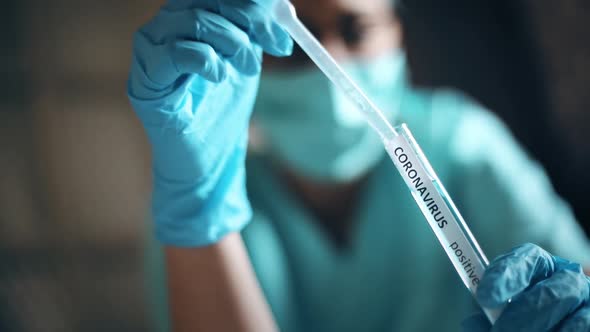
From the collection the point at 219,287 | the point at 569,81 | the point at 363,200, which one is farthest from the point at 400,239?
the point at 569,81

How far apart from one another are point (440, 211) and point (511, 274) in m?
0.10

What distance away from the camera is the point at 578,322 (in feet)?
2.00

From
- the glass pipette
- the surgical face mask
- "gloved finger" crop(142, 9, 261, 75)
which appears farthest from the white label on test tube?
the surgical face mask

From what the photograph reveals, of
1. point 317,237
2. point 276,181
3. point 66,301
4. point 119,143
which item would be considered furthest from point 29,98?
point 317,237

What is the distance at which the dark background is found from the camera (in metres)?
1.59

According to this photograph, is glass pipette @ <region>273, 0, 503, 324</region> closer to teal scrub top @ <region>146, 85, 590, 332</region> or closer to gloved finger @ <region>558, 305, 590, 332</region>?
gloved finger @ <region>558, 305, 590, 332</region>

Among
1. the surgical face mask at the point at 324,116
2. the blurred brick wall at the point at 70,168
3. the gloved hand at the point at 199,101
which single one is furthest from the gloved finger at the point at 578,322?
the blurred brick wall at the point at 70,168

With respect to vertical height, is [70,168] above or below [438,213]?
above

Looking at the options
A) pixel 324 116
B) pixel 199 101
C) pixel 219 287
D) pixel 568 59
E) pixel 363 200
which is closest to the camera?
pixel 199 101

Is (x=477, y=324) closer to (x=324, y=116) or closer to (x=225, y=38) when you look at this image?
(x=225, y=38)

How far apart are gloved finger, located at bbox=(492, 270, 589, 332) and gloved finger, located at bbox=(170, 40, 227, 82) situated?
43 cm

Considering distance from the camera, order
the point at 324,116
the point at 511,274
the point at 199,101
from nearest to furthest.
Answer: the point at 511,274
the point at 199,101
the point at 324,116

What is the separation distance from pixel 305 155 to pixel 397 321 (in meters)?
0.42

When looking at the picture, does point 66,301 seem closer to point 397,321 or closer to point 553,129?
point 397,321
